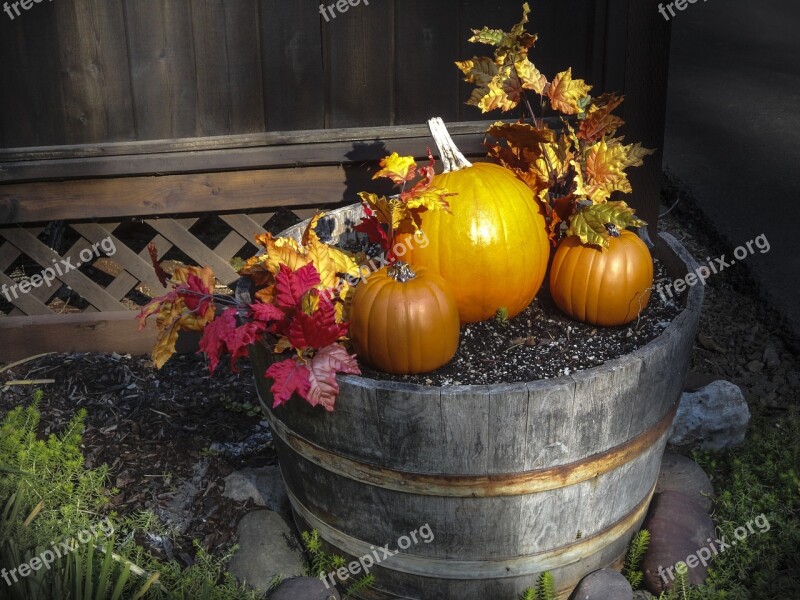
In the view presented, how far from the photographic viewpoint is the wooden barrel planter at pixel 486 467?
6.95 feet

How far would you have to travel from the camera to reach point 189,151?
135 inches

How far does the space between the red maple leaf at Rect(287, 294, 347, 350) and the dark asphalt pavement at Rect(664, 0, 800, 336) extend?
2596mm

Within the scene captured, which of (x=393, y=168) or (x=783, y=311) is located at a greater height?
(x=393, y=168)

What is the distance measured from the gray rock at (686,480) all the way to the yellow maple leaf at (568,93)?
1249mm

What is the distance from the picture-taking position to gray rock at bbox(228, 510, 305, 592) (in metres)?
2.65

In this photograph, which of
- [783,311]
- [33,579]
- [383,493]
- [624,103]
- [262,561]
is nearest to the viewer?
[33,579]

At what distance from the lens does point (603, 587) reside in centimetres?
246

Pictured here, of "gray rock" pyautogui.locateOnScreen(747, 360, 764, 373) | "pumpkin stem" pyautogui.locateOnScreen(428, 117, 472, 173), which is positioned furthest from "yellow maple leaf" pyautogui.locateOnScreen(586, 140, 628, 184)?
"gray rock" pyautogui.locateOnScreen(747, 360, 764, 373)

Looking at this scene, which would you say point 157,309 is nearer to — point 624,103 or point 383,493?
point 383,493

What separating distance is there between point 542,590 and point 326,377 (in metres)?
0.86

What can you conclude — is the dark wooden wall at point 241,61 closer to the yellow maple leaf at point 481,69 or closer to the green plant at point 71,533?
the yellow maple leaf at point 481,69

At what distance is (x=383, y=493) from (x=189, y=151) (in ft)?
5.78

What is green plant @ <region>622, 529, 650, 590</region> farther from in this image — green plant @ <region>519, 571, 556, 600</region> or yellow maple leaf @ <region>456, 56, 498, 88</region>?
yellow maple leaf @ <region>456, 56, 498, 88</region>

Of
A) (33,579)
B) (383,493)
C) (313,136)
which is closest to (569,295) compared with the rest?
(383,493)
